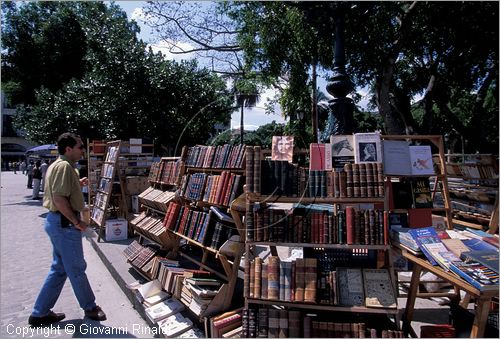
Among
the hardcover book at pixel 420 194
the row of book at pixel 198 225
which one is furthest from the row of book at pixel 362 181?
the row of book at pixel 198 225

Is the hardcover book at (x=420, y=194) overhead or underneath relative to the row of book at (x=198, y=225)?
overhead

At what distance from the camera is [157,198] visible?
591cm

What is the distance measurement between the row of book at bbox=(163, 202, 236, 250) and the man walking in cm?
125

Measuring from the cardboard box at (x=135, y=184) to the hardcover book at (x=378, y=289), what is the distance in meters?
6.70

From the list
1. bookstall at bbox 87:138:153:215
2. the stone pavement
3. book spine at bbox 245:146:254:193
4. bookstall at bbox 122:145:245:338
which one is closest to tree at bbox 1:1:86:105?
bookstall at bbox 87:138:153:215

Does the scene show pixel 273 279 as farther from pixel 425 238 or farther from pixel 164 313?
pixel 164 313

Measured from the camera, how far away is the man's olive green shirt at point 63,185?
12.4 ft

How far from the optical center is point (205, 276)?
431 centimetres

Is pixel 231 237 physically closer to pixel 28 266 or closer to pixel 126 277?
pixel 126 277

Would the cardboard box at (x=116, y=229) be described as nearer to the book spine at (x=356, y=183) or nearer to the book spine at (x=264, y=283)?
the book spine at (x=264, y=283)

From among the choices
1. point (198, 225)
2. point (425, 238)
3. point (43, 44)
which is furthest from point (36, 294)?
point (43, 44)

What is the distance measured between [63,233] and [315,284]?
8.43 feet

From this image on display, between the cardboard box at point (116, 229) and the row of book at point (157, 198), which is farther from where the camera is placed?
Result: the cardboard box at point (116, 229)

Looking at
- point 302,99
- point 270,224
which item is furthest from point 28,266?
point 302,99
